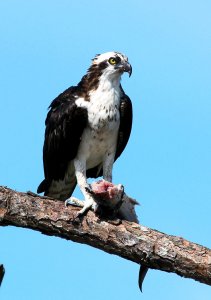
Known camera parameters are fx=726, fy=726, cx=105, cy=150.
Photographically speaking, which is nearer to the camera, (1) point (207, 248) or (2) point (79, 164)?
(1) point (207, 248)

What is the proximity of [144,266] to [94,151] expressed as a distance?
2279 millimetres

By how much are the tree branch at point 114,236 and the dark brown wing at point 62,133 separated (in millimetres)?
1915

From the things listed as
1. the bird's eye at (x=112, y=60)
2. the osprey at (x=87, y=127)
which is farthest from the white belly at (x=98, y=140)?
the bird's eye at (x=112, y=60)

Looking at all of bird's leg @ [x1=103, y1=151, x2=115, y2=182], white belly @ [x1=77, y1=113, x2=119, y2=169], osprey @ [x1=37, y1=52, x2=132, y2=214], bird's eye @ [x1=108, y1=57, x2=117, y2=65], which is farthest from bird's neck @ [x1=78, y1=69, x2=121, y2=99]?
bird's leg @ [x1=103, y1=151, x2=115, y2=182]

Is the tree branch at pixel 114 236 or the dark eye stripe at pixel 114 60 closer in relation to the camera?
the tree branch at pixel 114 236

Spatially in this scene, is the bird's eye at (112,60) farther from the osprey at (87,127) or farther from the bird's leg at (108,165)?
the bird's leg at (108,165)

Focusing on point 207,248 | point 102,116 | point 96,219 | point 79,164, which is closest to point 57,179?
point 79,164

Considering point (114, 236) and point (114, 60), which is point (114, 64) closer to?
point (114, 60)

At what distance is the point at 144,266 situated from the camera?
25.9 ft

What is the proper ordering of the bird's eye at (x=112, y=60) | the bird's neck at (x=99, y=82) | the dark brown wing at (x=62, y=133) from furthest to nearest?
1. the bird's eye at (x=112, y=60)
2. the bird's neck at (x=99, y=82)
3. the dark brown wing at (x=62, y=133)

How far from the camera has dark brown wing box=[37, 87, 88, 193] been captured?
9.56 meters

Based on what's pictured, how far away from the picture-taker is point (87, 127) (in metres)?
9.60

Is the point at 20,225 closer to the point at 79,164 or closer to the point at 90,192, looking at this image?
the point at 90,192

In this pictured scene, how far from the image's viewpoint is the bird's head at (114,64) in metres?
9.79
